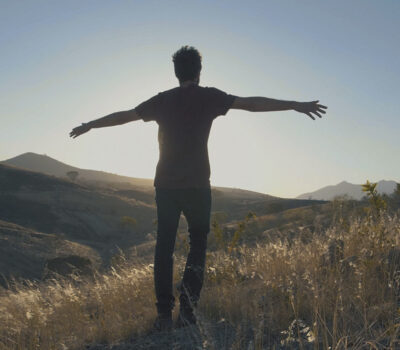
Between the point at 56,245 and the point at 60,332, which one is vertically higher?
the point at 60,332

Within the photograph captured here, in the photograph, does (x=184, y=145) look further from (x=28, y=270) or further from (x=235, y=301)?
(x=28, y=270)

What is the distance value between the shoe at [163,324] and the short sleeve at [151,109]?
160 centimetres

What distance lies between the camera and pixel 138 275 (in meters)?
4.62

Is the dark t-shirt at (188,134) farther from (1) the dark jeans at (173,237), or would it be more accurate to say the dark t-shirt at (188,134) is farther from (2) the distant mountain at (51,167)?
(2) the distant mountain at (51,167)

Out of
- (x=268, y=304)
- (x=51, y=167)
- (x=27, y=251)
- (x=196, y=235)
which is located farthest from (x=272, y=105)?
(x=51, y=167)

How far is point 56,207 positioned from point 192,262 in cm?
4132

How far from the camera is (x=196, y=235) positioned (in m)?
3.30

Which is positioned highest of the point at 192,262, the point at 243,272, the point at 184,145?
the point at 184,145

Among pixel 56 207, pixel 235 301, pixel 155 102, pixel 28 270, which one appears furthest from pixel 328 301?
pixel 56 207

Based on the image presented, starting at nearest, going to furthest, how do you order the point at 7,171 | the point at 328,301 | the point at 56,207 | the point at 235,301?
the point at 328,301
the point at 235,301
the point at 56,207
the point at 7,171

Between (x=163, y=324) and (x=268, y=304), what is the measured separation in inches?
32.6

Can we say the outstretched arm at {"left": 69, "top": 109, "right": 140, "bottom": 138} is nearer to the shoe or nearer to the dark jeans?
the dark jeans

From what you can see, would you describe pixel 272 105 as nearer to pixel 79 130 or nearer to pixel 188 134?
pixel 188 134

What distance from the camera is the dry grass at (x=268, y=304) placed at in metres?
2.47
